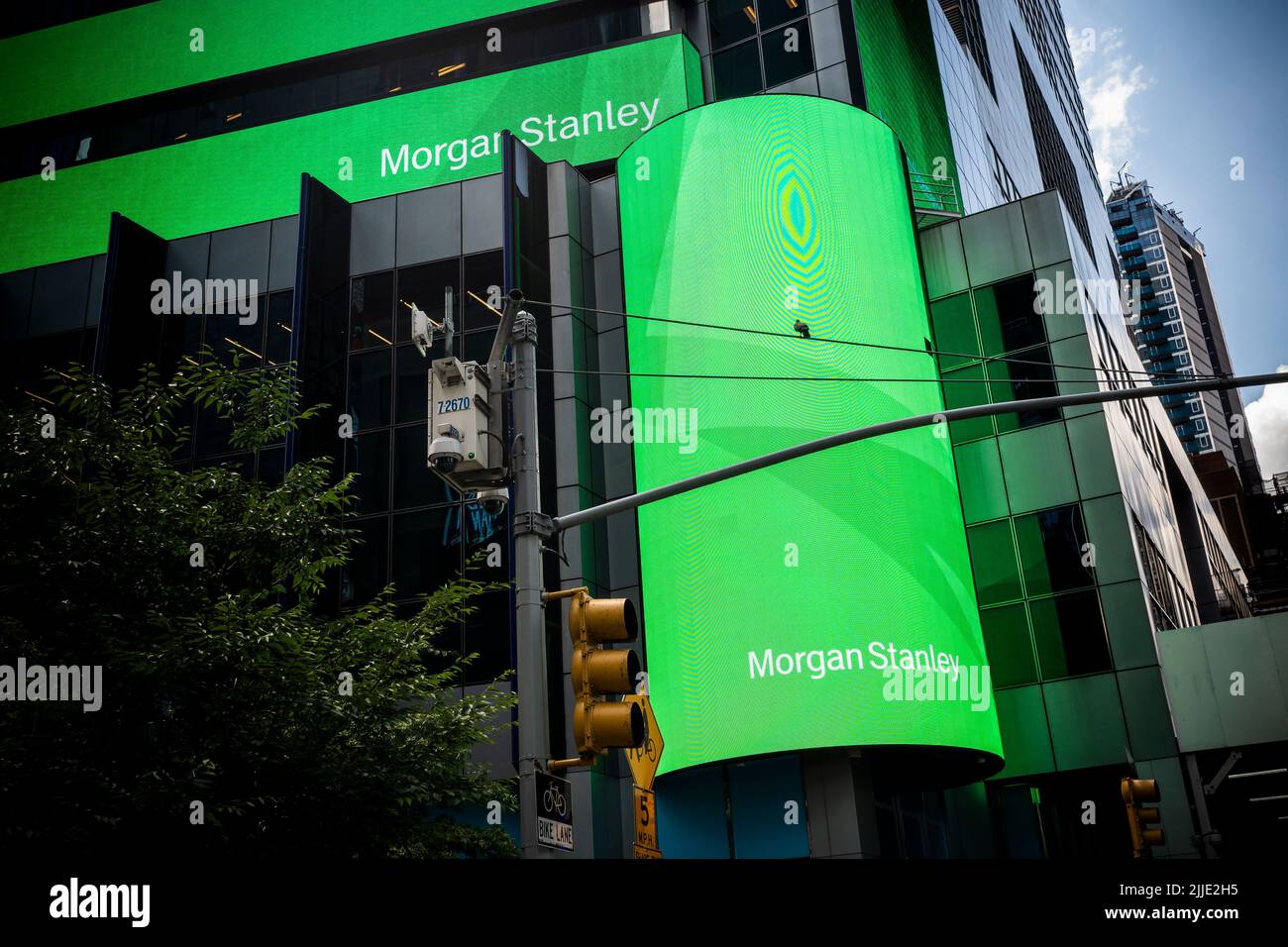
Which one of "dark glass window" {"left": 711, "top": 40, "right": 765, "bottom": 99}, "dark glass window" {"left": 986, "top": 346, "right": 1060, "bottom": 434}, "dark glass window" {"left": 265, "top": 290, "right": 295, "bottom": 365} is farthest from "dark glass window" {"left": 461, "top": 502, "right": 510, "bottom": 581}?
"dark glass window" {"left": 711, "top": 40, "right": 765, "bottom": 99}

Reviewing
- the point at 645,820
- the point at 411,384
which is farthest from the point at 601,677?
the point at 411,384

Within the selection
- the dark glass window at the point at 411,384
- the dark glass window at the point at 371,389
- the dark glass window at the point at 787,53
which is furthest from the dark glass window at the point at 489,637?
the dark glass window at the point at 787,53

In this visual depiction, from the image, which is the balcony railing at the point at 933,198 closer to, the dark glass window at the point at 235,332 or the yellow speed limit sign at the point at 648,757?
the dark glass window at the point at 235,332

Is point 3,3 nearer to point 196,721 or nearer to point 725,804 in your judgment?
point 725,804

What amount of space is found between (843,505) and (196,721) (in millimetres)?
17821

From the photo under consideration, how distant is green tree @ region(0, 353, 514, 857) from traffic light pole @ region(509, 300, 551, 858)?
3528 mm

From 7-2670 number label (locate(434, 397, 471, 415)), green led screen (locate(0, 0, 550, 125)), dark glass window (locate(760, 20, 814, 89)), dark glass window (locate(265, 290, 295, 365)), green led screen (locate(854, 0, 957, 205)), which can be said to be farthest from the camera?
green led screen (locate(0, 0, 550, 125))

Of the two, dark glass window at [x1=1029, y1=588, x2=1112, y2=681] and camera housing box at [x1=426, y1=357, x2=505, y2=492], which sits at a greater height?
dark glass window at [x1=1029, y1=588, x2=1112, y2=681]

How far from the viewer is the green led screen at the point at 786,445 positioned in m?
26.9

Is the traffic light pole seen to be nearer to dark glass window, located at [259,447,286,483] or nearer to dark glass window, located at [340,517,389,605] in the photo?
dark glass window, located at [340,517,389,605]

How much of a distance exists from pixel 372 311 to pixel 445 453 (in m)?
24.6

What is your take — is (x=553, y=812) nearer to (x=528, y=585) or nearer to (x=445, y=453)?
(x=528, y=585)

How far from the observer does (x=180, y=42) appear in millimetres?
51781

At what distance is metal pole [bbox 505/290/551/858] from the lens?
395 inches
